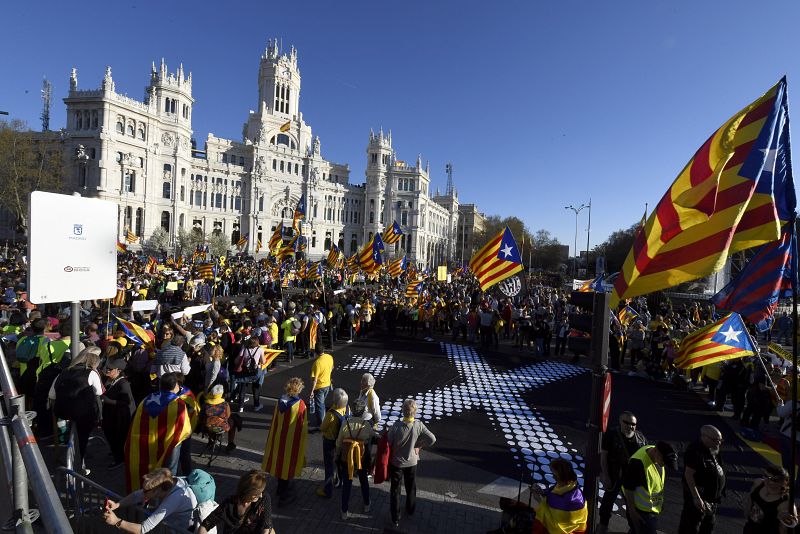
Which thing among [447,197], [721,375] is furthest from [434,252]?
[721,375]

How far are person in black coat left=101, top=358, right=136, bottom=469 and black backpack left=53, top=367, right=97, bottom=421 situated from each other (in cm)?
35

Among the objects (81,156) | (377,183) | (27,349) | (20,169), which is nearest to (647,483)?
(27,349)

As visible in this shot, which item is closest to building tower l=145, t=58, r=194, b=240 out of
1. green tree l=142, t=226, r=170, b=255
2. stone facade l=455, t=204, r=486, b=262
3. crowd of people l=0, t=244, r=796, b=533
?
green tree l=142, t=226, r=170, b=255

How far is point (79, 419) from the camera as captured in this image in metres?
4.79

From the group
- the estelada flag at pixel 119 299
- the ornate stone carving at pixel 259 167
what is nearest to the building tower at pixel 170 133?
the ornate stone carving at pixel 259 167

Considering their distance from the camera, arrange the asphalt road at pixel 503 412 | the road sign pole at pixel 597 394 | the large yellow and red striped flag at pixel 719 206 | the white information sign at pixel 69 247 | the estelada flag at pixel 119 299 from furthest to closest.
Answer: the estelada flag at pixel 119 299
the asphalt road at pixel 503 412
the white information sign at pixel 69 247
the large yellow and red striped flag at pixel 719 206
the road sign pole at pixel 597 394

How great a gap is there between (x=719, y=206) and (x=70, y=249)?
259 inches

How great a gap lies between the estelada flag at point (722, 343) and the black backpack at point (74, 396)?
9.33 metres

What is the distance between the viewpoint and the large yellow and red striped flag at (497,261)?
29.7ft

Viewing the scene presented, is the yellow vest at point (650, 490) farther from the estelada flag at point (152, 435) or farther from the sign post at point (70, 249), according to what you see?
the sign post at point (70, 249)

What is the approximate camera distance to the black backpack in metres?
4.74

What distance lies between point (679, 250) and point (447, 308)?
14.2 m

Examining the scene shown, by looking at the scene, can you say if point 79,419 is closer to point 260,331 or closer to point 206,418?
point 206,418

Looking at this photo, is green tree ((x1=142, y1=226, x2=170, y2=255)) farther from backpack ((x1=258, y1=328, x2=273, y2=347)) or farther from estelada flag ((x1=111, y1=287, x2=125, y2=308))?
backpack ((x1=258, y1=328, x2=273, y2=347))
